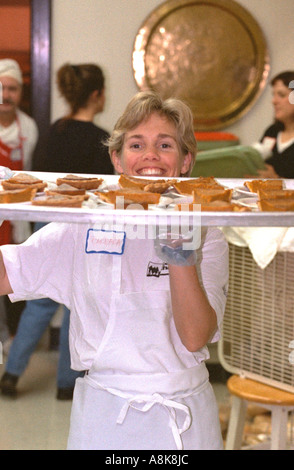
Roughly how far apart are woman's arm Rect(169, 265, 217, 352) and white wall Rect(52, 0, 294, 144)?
2.84 m

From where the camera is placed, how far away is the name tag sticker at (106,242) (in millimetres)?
1316

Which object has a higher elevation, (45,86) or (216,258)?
(45,86)

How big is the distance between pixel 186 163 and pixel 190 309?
0.43 metres

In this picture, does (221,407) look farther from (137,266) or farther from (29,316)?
(137,266)

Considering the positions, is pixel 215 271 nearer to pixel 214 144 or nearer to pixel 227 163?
pixel 227 163

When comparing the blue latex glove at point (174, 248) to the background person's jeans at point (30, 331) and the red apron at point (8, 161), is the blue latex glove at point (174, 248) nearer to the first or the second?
the background person's jeans at point (30, 331)

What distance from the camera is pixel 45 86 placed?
389 centimetres

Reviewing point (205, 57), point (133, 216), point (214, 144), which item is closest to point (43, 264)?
point (133, 216)

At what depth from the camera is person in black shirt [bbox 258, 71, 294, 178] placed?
3285mm

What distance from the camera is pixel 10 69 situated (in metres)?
3.58

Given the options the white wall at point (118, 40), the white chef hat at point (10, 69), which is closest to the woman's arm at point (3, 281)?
the white chef hat at point (10, 69)
